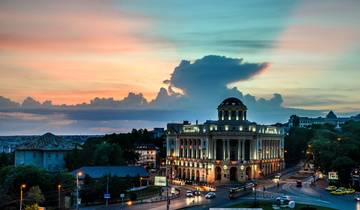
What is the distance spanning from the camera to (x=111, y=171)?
471 feet

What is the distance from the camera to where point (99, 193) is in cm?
11650

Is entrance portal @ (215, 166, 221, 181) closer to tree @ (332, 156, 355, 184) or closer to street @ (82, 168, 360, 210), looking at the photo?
street @ (82, 168, 360, 210)

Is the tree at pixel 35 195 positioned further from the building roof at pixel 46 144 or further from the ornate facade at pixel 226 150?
the ornate facade at pixel 226 150

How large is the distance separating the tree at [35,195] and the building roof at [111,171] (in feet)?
122

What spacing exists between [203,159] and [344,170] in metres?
50.6

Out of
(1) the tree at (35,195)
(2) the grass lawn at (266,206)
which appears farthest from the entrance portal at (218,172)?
(1) the tree at (35,195)

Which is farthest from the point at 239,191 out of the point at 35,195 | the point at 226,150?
the point at 35,195

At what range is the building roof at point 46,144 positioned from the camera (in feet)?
539

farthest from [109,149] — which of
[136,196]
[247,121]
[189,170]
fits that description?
[136,196]

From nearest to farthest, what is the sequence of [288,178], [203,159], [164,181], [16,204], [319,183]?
[16,204]
[164,181]
[319,183]
[288,178]
[203,159]

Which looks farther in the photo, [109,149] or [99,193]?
[109,149]

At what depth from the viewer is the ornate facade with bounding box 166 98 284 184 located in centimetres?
17012

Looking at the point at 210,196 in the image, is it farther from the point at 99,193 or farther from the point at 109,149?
the point at 109,149

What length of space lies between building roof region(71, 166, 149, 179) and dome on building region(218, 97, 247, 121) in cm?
3835
